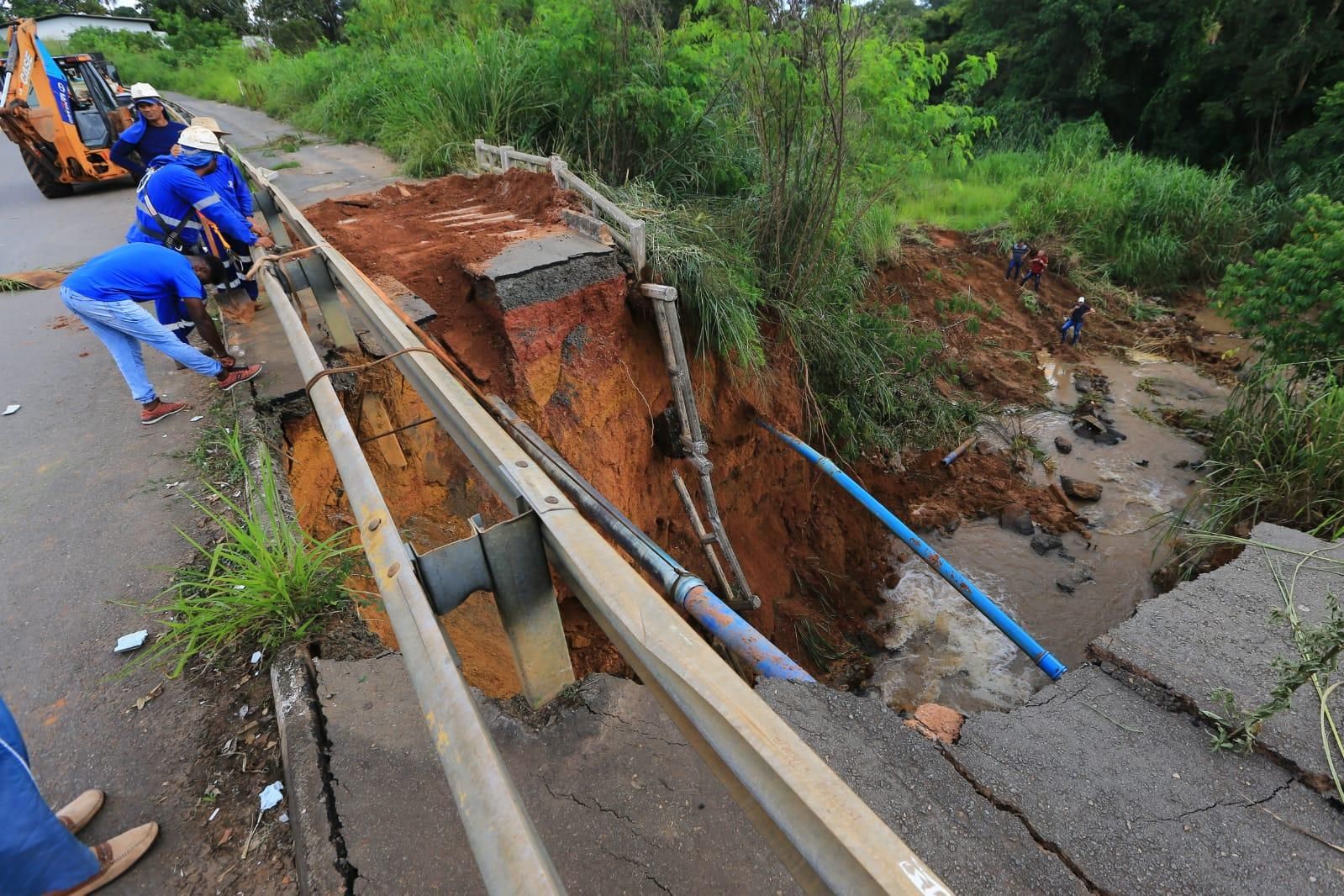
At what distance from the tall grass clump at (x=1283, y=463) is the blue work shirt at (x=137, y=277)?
740 cm

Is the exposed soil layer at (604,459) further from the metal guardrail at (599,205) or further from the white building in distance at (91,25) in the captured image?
the white building in distance at (91,25)

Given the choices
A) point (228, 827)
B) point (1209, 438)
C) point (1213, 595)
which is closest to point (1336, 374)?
point (1209, 438)

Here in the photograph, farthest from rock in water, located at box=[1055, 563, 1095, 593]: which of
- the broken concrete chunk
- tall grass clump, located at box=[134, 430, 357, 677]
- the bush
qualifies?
tall grass clump, located at box=[134, 430, 357, 677]

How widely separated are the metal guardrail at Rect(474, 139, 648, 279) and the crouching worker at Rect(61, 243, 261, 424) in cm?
287

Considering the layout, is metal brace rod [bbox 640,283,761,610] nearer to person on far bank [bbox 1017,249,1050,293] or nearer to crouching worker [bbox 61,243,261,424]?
crouching worker [bbox 61,243,261,424]

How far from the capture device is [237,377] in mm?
4285

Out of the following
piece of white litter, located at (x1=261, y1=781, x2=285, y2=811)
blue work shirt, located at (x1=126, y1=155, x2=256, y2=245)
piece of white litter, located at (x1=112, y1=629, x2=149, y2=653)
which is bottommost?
piece of white litter, located at (x1=261, y1=781, x2=285, y2=811)

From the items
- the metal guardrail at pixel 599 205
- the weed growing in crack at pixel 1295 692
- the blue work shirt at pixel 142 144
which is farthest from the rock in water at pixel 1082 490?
the blue work shirt at pixel 142 144

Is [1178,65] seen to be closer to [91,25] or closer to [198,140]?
[198,140]

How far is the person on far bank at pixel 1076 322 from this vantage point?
372 inches

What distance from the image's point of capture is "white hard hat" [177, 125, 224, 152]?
15.6ft

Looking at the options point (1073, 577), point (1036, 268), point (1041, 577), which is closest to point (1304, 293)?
point (1073, 577)

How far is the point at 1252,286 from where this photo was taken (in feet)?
21.4

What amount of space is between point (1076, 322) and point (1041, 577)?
527 centimetres
